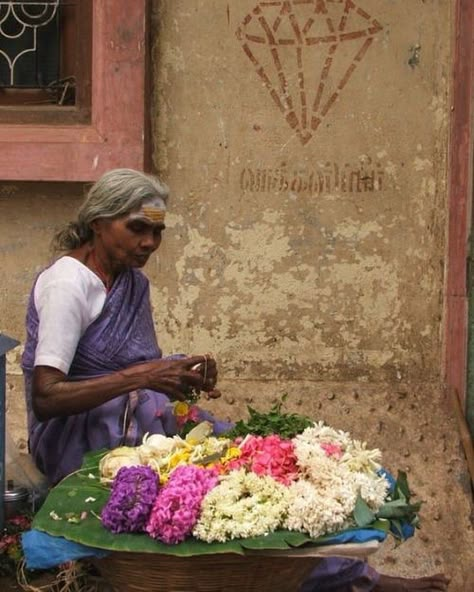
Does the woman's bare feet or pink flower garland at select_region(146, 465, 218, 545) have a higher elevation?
pink flower garland at select_region(146, 465, 218, 545)

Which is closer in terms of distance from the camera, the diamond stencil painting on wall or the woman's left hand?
the woman's left hand

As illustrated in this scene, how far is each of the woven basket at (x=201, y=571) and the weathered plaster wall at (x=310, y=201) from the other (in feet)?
7.73

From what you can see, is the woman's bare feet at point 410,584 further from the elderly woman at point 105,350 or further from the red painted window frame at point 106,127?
the red painted window frame at point 106,127

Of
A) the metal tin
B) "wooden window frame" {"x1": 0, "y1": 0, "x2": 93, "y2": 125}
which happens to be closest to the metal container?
the metal tin

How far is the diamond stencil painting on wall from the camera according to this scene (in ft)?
19.8

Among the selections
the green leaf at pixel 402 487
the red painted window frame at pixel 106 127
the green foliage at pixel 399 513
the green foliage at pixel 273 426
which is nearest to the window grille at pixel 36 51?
the red painted window frame at pixel 106 127

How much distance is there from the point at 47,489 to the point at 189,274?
1741mm

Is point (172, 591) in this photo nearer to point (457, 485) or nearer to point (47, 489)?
point (47, 489)

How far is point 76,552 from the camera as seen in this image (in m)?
3.62

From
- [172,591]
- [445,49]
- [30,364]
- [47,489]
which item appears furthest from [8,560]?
[445,49]

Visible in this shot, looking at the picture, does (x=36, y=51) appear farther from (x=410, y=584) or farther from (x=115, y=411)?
(x=410, y=584)

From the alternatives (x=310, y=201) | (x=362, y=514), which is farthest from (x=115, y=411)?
(x=310, y=201)

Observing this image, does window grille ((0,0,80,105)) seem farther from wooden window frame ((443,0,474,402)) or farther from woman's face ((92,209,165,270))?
woman's face ((92,209,165,270))

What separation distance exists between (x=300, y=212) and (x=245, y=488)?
8.65ft
